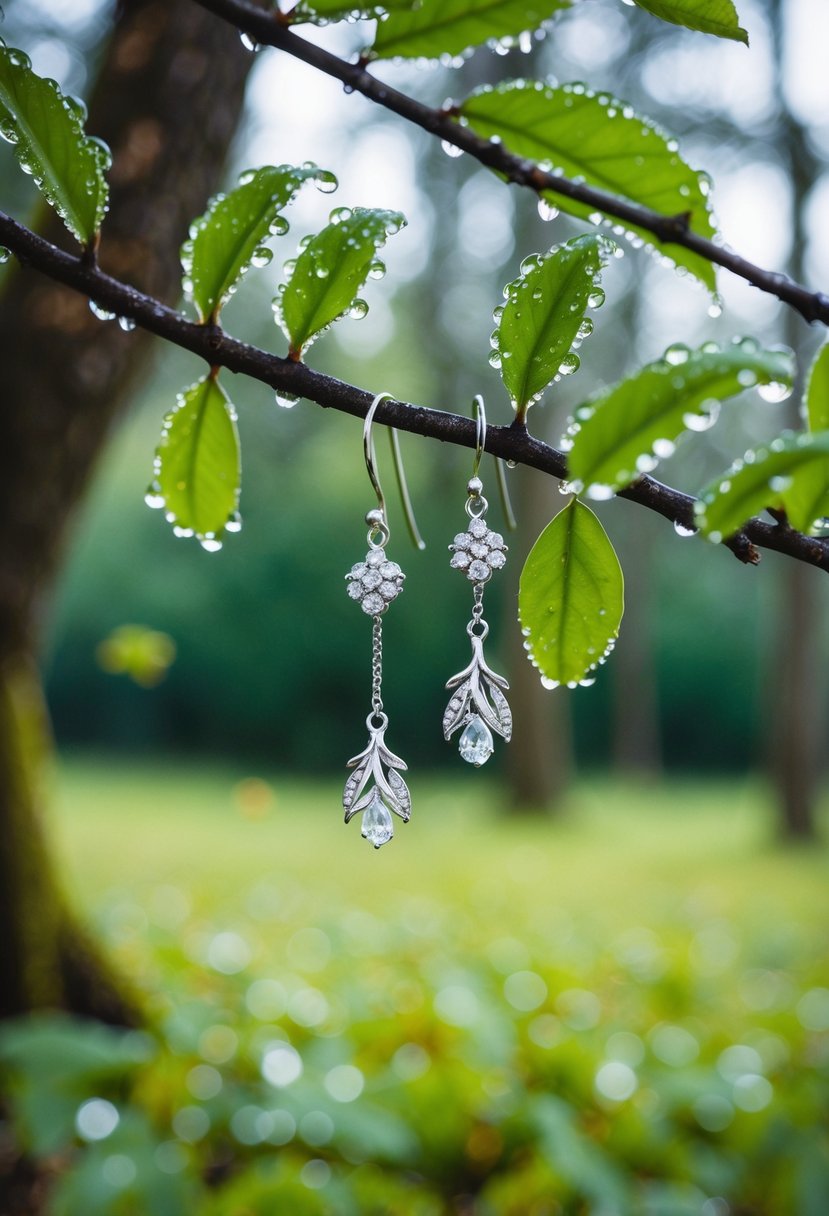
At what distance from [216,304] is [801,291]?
32 cm

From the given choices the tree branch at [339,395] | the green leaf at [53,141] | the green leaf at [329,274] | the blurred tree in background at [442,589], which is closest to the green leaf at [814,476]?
the tree branch at [339,395]

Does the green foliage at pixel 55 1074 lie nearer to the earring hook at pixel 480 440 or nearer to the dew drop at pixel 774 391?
the earring hook at pixel 480 440

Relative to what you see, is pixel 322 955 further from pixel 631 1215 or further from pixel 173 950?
pixel 631 1215

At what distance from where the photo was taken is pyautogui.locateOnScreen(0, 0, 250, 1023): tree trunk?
1.76 m

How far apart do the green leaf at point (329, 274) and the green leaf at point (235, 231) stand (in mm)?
27

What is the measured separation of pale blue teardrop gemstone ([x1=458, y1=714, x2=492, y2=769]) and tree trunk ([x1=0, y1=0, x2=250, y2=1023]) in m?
1.47

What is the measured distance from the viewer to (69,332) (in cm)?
179

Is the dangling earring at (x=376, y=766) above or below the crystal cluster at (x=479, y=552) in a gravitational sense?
below

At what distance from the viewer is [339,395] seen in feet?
1.56

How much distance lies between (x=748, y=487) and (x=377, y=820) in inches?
10.8

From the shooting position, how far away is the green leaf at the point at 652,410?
391 millimetres

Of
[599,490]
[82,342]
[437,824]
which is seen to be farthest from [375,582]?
[437,824]

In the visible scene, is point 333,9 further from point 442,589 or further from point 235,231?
point 442,589

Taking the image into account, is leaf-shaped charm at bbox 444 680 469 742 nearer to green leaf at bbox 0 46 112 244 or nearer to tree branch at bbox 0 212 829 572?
tree branch at bbox 0 212 829 572
